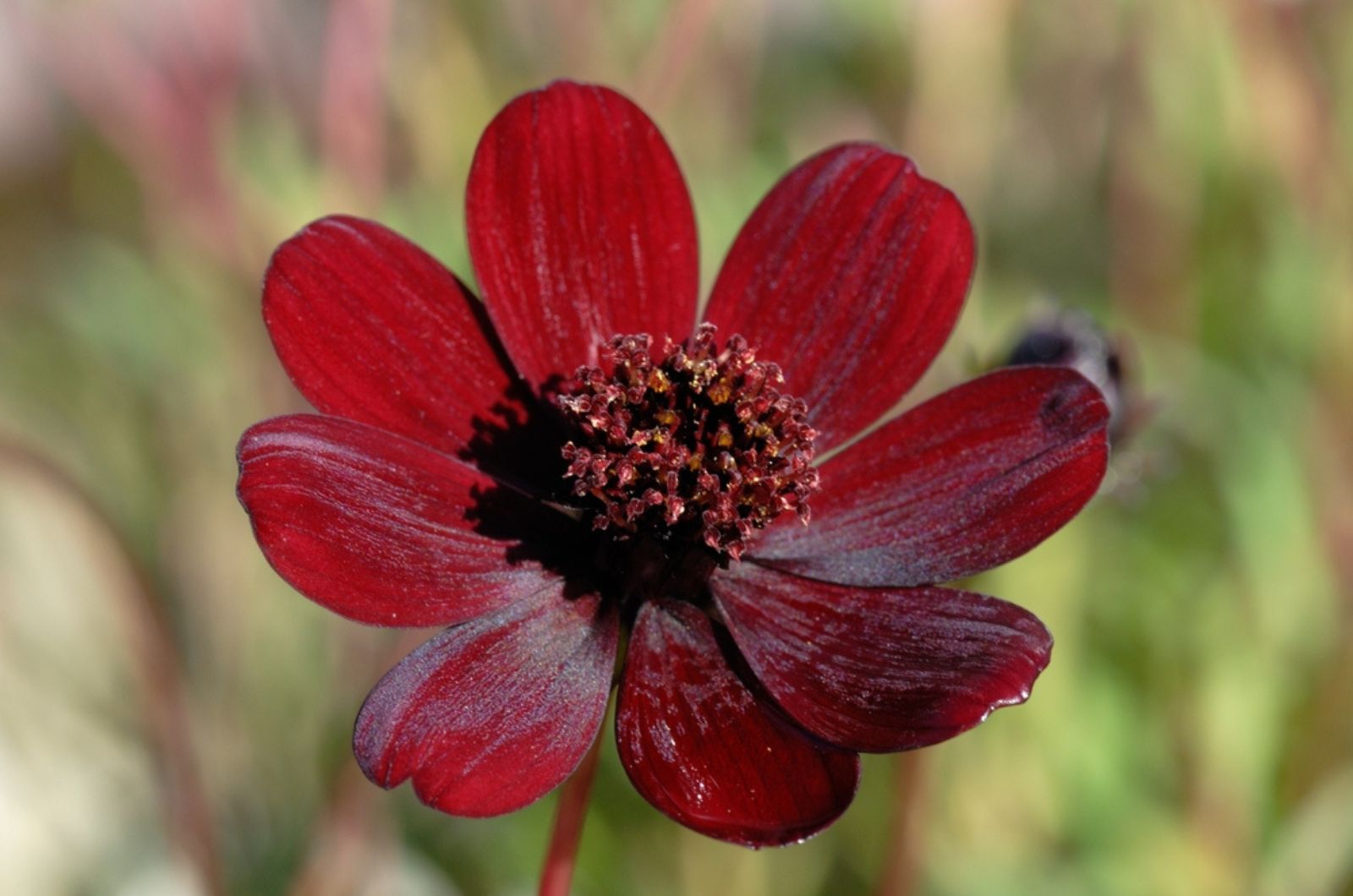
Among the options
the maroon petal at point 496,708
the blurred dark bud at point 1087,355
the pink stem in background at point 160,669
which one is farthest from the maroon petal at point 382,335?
the blurred dark bud at point 1087,355

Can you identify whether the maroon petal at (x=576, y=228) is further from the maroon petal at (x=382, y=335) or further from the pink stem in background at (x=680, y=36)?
the pink stem in background at (x=680, y=36)

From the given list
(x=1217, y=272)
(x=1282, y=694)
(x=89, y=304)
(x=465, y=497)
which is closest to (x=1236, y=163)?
(x=1217, y=272)

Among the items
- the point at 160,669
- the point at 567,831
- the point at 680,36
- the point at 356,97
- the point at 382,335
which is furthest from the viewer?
the point at 356,97

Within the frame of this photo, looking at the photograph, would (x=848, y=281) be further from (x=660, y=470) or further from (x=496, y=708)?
(x=496, y=708)

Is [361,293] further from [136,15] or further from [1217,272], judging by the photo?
[136,15]

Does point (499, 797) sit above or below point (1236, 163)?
below

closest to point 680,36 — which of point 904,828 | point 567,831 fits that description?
point 904,828
